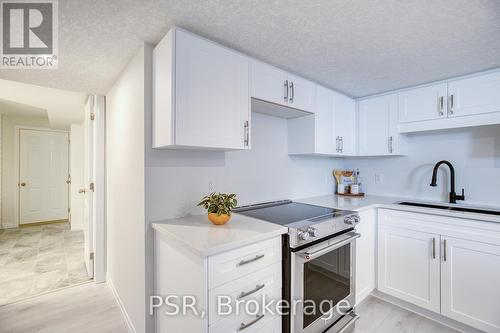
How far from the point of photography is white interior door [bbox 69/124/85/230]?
4.67 metres

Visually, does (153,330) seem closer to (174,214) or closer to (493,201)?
(174,214)

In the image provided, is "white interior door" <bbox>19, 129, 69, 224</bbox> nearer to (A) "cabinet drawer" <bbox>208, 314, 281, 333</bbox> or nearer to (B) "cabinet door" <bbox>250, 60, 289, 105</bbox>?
(B) "cabinet door" <bbox>250, 60, 289, 105</bbox>

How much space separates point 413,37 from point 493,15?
0.36 meters

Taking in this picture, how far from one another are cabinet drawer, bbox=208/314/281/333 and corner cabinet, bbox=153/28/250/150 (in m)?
0.98

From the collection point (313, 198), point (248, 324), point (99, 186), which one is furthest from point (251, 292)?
point (99, 186)

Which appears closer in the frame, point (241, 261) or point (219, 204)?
point (241, 261)

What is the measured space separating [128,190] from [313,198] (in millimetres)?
1902

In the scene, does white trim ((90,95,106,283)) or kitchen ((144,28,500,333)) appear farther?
white trim ((90,95,106,283))

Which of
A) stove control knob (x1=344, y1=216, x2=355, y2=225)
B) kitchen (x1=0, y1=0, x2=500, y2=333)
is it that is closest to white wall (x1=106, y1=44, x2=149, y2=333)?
kitchen (x1=0, y1=0, x2=500, y2=333)

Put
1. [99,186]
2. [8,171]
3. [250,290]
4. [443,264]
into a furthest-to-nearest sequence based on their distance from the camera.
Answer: [8,171], [99,186], [443,264], [250,290]

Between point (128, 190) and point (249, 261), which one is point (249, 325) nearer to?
point (249, 261)

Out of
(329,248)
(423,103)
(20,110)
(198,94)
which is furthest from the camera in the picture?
(20,110)

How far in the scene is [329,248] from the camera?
1.68m

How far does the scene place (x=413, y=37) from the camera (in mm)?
1518
